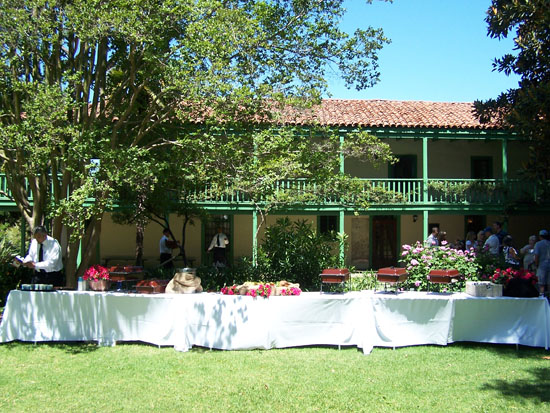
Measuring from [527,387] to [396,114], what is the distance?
13559 millimetres

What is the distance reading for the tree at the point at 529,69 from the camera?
10.3 metres

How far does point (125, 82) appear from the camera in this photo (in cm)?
922

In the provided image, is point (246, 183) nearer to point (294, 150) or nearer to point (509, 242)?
point (294, 150)

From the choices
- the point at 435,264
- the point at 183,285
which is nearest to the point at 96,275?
the point at 183,285

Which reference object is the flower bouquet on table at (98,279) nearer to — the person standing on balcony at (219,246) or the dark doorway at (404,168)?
the person standing on balcony at (219,246)

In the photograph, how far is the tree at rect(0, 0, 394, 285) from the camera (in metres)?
7.68

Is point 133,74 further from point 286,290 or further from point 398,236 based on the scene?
point 398,236

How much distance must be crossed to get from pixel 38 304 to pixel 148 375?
2.37 meters

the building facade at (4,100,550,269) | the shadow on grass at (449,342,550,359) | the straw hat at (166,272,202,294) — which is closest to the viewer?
the shadow on grass at (449,342,550,359)

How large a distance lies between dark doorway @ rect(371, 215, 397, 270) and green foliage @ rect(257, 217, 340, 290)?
892 cm

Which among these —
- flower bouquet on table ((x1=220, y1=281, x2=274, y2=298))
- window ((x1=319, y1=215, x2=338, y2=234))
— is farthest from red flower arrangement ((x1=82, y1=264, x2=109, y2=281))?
window ((x1=319, y1=215, x2=338, y2=234))

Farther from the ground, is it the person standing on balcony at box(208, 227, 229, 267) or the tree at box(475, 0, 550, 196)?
the tree at box(475, 0, 550, 196)

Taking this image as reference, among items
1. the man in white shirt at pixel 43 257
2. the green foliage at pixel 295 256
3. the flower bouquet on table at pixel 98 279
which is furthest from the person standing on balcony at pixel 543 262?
the man in white shirt at pixel 43 257

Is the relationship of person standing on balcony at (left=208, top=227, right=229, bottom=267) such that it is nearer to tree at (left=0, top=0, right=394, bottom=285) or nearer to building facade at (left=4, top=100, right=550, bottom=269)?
building facade at (left=4, top=100, right=550, bottom=269)
